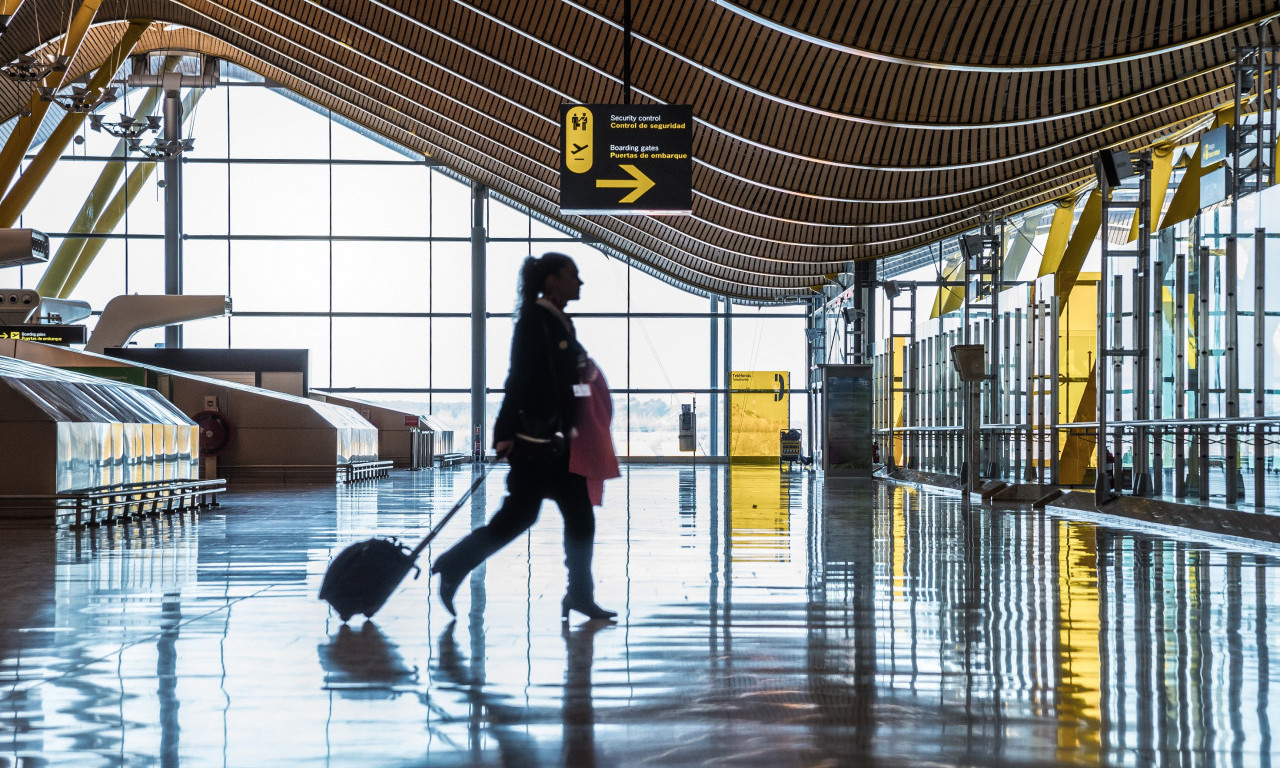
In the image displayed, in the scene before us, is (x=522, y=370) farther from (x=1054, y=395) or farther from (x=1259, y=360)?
(x=1054, y=395)

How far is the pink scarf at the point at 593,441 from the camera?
5.10m

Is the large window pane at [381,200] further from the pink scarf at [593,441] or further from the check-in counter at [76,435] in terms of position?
the pink scarf at [593,441]

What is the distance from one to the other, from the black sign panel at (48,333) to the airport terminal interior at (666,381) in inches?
5.7

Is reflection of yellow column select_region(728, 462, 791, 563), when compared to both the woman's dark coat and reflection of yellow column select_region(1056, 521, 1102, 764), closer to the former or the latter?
reflection of yellow column select_region(1056, 521, 1102, 764)

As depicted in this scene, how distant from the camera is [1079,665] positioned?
4359 mm

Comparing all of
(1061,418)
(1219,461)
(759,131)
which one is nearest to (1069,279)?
(1061,418)

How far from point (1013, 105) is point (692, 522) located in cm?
1059

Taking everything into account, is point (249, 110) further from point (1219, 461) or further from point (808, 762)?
point (808, 762)

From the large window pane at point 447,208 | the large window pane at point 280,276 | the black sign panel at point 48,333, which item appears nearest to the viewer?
the black sign panel at point 48,333

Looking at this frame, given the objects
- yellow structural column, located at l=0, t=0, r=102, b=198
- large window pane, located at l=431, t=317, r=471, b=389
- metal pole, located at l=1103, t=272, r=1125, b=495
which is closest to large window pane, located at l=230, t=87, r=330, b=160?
large window pane, located at l=431, t=317, r=471, b=389

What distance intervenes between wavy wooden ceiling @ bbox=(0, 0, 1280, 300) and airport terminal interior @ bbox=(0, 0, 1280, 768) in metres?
0.09

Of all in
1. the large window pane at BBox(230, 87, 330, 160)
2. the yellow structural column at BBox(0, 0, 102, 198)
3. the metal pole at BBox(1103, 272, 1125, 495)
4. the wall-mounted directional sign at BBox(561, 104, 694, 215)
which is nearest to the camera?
the metal pole at BBox(1103, 272, 1125, 495)

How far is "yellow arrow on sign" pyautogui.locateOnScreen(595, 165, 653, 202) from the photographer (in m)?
15.3

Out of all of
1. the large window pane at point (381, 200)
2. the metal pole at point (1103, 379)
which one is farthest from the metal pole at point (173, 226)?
the metal pole at point (1103, 379)
